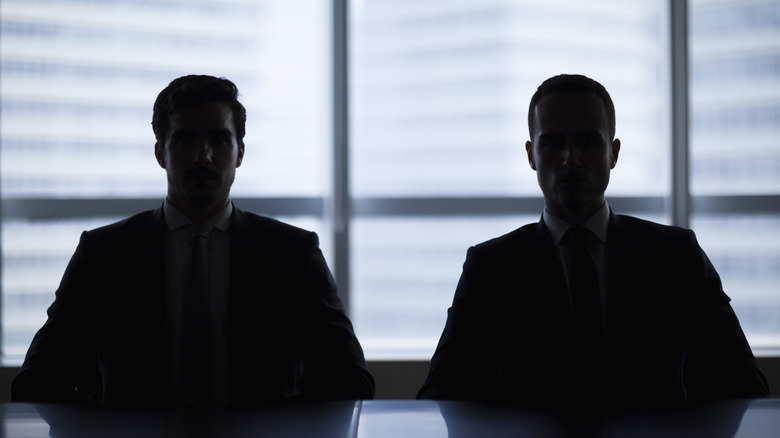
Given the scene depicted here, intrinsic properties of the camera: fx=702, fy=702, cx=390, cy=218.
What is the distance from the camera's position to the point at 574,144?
1.55 metres

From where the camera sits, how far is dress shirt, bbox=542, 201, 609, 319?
1584 millimetres

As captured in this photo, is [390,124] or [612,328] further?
[390,124]

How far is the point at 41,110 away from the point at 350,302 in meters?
1.63

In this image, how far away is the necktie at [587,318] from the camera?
1425mm

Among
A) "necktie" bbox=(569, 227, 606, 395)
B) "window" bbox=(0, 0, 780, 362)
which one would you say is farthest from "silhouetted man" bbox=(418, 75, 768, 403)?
"window" bbox=(0, 0, 780, 362)

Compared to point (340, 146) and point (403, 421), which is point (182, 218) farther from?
point (340, 146)

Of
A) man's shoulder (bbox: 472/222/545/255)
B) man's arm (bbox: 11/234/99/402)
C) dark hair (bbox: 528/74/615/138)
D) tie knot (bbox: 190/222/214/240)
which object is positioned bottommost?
man's arm (bbox: 11/234/99/402)

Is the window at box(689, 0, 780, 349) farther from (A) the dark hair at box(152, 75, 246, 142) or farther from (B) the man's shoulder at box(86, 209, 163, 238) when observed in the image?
(B) the man's shoulder at box(86, 209, 163, 238)

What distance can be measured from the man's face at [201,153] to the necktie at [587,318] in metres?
0.86

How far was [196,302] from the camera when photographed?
1.62 m

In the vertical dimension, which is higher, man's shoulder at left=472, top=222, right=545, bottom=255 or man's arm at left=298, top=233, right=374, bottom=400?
man's shoulder at left=472, top=222, right=545, bottom=255

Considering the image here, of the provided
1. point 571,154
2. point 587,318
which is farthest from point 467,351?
point 571,154

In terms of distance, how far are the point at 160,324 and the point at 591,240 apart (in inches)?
40.1

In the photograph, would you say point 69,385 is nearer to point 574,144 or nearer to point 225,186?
point 225,186
